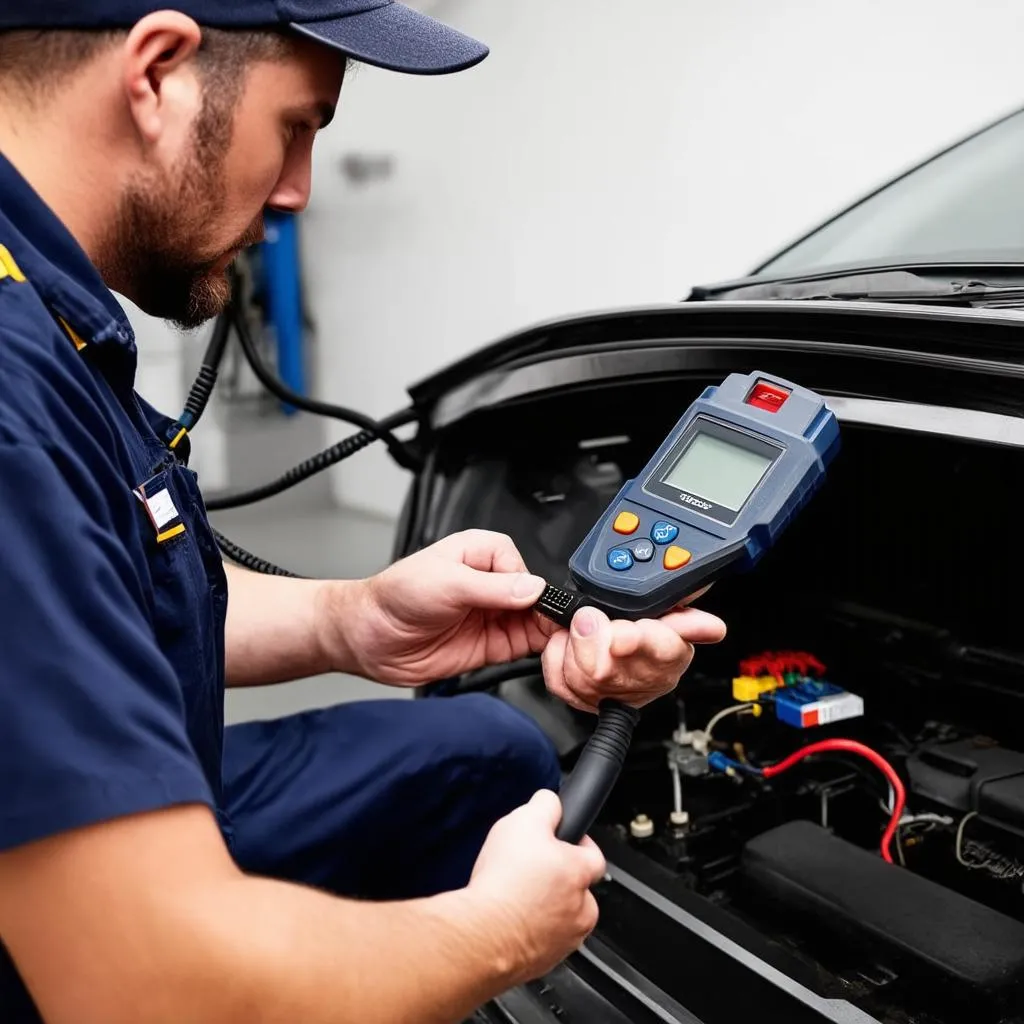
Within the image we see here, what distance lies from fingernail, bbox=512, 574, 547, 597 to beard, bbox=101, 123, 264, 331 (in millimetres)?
323

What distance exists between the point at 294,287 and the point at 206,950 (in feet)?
12.9

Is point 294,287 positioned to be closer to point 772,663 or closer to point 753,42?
point 753,42

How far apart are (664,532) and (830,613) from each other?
0.57 meters

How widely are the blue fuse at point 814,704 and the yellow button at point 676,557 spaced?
0.39 m

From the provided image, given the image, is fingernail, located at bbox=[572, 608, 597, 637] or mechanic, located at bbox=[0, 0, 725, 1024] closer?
mechanic, located at bbox=[0, 0, 725, 1024]

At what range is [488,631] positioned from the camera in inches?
37.6

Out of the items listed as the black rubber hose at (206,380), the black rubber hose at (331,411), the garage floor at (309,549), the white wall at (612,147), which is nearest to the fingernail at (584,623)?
the black rubber hose at (331,411)

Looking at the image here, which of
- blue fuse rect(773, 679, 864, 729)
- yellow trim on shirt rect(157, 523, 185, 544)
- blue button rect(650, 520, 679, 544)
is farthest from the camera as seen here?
blue fuse rect(773, 679, 864, 729)

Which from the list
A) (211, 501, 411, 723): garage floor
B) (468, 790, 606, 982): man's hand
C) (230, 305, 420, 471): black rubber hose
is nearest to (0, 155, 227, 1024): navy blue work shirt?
(468, 790, 606, 982): man's hand

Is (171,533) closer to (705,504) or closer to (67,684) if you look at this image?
(67,684)

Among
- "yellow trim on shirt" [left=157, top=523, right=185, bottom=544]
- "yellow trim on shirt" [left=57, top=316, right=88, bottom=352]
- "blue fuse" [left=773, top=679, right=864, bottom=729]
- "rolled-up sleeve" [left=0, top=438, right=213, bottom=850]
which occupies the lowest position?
"blue fuse" [left=773, top=679, right=864, bottom=729]

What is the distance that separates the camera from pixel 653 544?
0.77m

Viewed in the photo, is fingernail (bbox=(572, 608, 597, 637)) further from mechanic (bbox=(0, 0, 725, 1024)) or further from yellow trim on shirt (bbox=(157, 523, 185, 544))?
yellow trim on shirt (bbox=(157, 523, 185, 544))

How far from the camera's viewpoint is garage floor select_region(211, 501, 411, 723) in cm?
233
